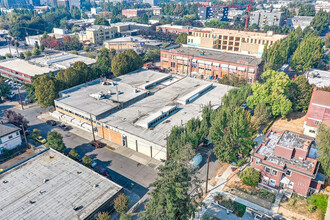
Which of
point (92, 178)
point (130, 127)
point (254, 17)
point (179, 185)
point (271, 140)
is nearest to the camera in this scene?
point (179, 185)

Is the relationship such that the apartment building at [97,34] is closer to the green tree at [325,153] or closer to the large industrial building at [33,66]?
the large industrial building at [33,66]

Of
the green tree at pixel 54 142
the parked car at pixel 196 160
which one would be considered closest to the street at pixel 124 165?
the parked car at pixel 196 160

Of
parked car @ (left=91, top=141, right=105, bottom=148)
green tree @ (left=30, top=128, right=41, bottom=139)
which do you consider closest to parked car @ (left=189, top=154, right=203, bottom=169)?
parked car @ (left=91, top=141, right=105, bottom=148)

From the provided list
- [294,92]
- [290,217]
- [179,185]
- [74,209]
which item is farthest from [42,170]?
[294,92]

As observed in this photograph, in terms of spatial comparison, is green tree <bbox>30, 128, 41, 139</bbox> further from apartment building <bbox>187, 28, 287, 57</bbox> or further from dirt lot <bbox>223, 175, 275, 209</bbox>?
apartment building <bbox>187, 28, 287, 57</bbox>

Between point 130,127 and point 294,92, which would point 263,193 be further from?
point 294,92

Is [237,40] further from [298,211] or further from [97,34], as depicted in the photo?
[298,211]
